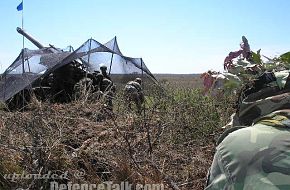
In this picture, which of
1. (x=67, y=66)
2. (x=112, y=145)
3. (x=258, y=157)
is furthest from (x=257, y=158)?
(x=67, y=66)

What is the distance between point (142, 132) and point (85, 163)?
32.9 inches

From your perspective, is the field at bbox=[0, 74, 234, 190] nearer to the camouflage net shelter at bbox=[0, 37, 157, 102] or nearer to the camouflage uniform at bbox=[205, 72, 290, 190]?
the camouflage uniform at bbox=[205, 72, 290, 190]

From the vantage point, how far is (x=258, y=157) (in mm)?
1064

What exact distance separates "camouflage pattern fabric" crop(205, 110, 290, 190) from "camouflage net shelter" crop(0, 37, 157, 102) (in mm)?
8211

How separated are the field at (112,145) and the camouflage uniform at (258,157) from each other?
173 centimetres

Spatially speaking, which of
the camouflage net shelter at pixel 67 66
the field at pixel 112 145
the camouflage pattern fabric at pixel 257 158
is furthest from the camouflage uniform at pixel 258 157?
the camouflage net shelter at pixel 67 66

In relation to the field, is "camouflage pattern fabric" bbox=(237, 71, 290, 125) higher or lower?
higher

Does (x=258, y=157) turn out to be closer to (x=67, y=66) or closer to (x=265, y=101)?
(x=265, y=101)

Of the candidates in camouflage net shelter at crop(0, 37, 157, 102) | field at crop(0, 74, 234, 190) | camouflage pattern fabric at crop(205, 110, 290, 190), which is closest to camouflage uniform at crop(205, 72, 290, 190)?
camouflage pattern fabric at crop(205, 110, 290, 190)

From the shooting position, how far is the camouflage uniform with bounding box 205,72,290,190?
3.41 ft

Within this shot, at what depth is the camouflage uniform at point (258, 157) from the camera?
3.41 feet

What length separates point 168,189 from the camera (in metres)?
3.07

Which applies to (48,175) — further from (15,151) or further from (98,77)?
(98,77)

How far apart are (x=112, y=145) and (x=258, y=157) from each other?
268 cm
